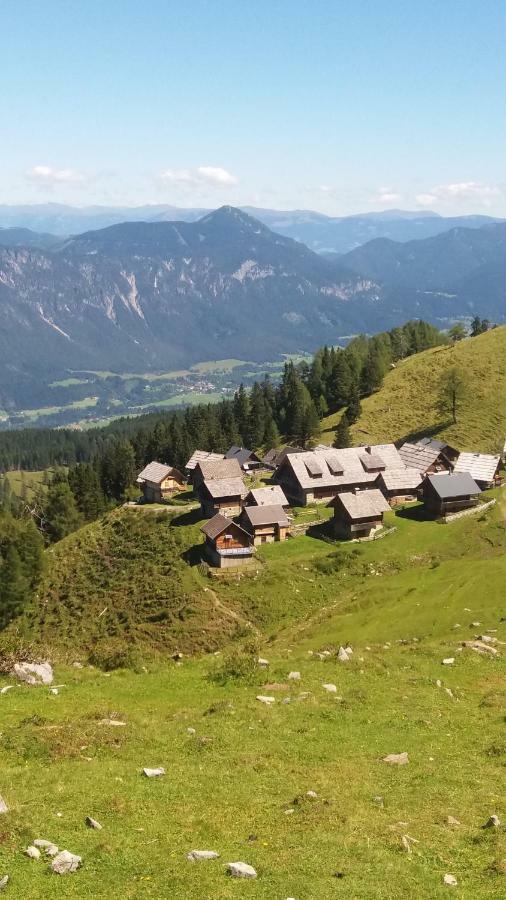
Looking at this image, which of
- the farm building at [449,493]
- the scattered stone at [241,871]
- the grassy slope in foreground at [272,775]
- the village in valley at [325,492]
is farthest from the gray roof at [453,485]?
the scattered stone at [241,871]

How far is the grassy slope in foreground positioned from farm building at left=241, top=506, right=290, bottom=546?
33905mm

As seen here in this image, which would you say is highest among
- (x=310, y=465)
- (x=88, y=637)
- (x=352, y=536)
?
(x=310, y=465)

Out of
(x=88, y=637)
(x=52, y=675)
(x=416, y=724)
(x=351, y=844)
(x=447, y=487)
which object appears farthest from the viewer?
(x=447, y=487)

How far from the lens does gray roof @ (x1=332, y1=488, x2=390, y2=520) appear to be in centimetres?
8259

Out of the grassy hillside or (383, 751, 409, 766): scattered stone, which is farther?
the grassy hillside

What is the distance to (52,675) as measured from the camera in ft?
121

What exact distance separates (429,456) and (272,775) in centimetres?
8372

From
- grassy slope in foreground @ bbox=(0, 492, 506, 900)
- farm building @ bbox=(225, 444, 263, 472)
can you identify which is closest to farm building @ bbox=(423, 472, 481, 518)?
farm building @ bbox=(225, 444, 263, 472)

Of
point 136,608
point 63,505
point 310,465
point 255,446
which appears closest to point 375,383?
point 255,446

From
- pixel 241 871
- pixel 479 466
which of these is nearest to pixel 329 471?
pixel 479 466

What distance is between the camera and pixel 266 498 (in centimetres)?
8894

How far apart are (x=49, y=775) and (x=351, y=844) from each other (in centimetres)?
1055

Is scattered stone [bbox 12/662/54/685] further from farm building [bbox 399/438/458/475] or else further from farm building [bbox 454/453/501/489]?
farm building [bbox 454/453/501/489]

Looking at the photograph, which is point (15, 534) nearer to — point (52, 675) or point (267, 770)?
point (52, 675)
